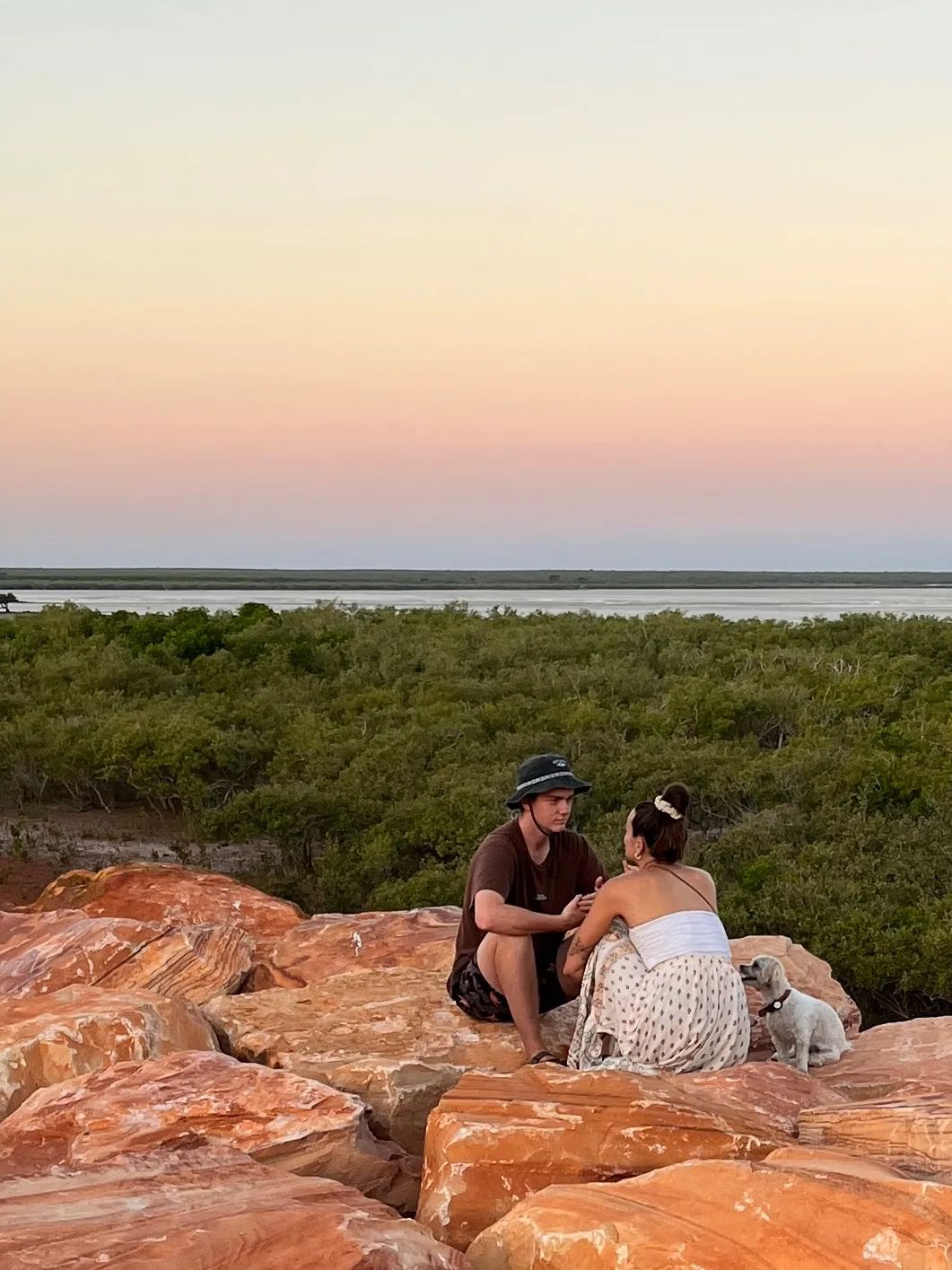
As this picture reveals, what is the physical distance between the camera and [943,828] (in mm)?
12695

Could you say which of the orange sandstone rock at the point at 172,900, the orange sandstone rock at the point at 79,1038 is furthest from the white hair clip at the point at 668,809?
the orange sandstone rock at the point at 172,900

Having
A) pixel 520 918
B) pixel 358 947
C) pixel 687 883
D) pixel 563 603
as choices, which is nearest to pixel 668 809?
pixel 687 883

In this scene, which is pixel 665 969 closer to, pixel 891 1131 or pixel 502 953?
pixel 502 953

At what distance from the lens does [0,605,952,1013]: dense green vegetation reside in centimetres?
1159

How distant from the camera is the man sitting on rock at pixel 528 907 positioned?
251 inches

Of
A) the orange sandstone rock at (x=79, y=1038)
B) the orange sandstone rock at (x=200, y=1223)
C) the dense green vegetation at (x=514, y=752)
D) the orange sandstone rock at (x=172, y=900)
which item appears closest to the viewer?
the orange sandstone rock at (x=200, y=1223)

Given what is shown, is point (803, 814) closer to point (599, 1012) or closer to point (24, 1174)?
point (599, 1012)

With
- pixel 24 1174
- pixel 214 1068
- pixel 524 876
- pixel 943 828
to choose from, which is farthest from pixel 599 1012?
pixel 943 828

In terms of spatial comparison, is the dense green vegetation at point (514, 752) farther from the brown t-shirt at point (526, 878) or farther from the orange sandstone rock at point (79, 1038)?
the orange sandstone rock at point (79, 1038)

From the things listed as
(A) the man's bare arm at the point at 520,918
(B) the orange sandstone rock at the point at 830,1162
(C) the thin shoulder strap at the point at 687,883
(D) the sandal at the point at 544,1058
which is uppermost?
(C) the thin shoulder strap at the point at 687,883

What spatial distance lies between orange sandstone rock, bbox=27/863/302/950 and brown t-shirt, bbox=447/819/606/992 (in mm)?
2736

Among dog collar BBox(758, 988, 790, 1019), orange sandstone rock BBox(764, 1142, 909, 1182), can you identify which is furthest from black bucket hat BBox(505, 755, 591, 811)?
orange sandstone rock BBox(764, 1142, 909, 1182)

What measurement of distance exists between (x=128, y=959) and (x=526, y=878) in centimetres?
255

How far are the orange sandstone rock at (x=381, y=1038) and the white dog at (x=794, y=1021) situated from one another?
1.01 meters
